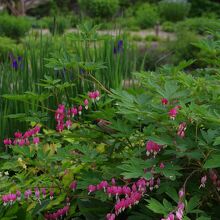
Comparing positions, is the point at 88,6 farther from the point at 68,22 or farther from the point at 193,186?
the point at 193,186

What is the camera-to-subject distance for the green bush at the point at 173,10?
51.0 ft

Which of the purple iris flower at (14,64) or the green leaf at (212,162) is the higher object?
the green leaf at (212,162)

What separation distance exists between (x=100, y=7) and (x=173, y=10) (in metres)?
2.17

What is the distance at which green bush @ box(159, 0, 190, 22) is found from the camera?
15.5 metres

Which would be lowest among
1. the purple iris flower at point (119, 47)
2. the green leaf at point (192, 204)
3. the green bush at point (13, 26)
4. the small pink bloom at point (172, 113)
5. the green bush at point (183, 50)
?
the green bush at point (13, 26)

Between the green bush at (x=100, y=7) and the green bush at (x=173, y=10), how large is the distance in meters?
1.44

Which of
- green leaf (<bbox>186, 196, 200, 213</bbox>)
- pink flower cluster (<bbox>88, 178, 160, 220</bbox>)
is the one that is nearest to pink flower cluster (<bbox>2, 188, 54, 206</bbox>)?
pink flower cluster (<bbox>88, 178, 160, 220</bbox>)

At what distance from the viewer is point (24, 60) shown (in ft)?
11.9

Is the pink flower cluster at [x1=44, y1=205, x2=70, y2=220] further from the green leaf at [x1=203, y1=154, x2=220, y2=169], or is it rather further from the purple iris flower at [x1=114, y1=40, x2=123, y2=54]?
the purple iris flower at [x1=114, y1=40, x2=123, y2=54]

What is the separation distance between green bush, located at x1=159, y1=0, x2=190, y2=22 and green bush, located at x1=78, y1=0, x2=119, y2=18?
1.44m

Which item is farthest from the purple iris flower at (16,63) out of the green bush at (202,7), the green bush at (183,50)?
the green bush at (202,7)

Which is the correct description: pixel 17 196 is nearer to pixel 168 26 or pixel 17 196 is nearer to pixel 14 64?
pixel 14 64

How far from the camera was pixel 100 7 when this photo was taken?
52.1 feet

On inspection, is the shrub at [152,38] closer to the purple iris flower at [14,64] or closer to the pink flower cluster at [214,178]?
the purple iris flower at [14,64]
